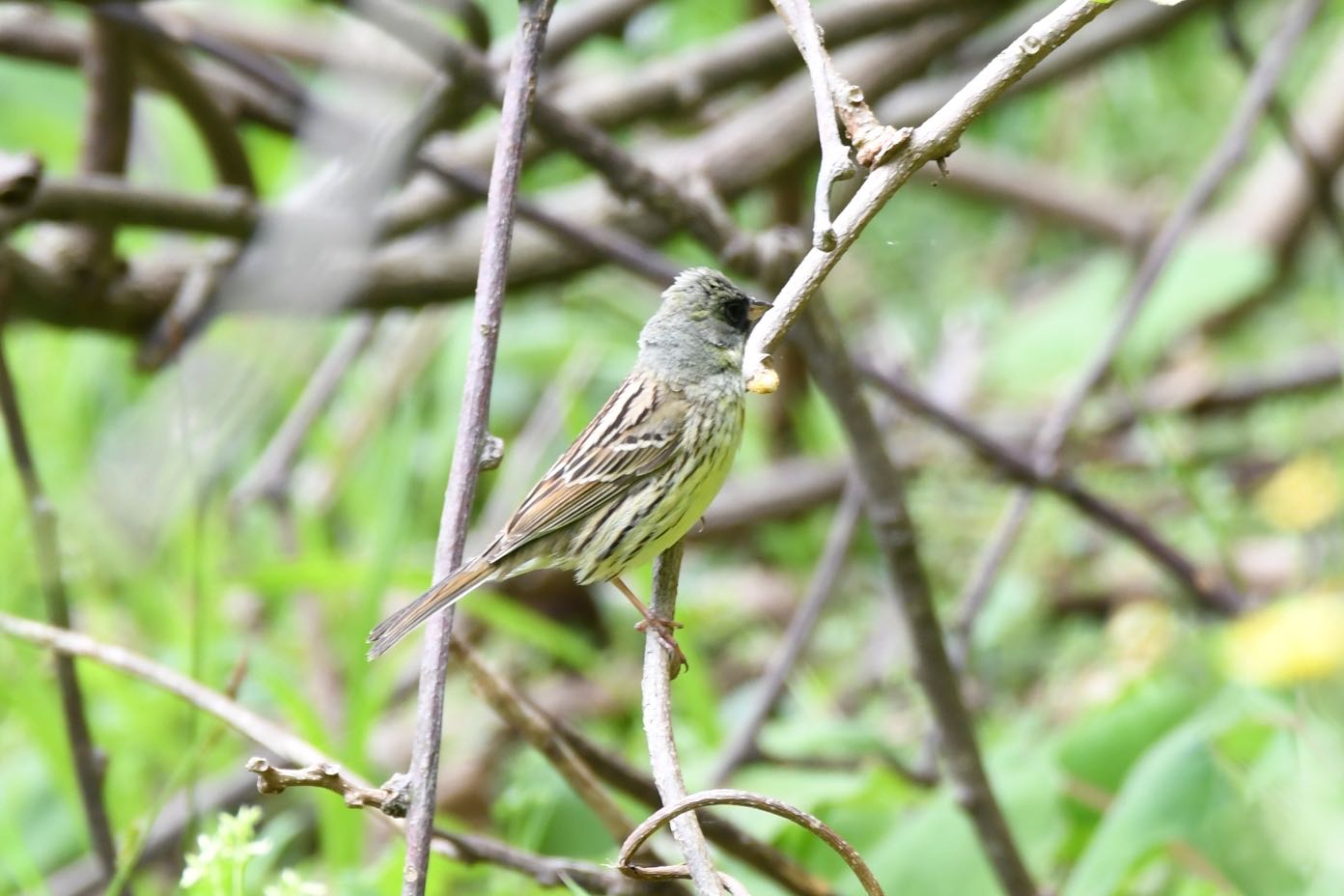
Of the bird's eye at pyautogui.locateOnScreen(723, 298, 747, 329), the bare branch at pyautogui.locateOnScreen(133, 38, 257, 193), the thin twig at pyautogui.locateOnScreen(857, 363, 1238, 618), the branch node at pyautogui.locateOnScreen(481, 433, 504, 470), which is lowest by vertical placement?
the branch node at pyautogui.locateOnScreen(481, 433, 504, 470)

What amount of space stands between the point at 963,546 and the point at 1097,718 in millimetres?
1775

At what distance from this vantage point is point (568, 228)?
3.07 m

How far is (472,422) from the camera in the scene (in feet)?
5.16

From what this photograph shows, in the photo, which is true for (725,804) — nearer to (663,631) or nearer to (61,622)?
(663,631)

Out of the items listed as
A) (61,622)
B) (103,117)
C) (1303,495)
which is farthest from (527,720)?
(1303,495)

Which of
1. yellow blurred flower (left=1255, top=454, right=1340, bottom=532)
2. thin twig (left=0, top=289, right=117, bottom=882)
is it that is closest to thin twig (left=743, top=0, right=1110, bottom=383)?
thin twig (left=0, top=289, right=117, bottom=882)

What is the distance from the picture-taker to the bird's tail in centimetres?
192

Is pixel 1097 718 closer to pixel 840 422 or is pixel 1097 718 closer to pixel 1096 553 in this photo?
pixel 840 422

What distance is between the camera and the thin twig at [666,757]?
1.42m

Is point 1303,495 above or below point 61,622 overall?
above

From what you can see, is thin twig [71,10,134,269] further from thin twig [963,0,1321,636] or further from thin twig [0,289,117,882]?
thin twig [963,0,1321,636]

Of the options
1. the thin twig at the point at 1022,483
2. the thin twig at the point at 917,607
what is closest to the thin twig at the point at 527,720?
the thin twig at the point at 917,607

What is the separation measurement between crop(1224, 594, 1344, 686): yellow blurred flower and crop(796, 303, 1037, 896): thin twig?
2.34 ft

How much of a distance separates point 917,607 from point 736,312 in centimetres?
63
